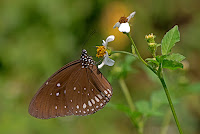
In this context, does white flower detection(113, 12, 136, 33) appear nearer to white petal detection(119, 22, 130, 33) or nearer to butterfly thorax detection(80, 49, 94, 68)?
white petal detection(119, 22, 130, 33)

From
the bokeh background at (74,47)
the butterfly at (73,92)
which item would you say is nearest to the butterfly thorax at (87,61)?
the butterfly at (73,92)

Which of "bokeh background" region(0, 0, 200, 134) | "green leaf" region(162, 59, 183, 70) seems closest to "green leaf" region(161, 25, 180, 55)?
"green leaf" region(162, 59, 183, 70)

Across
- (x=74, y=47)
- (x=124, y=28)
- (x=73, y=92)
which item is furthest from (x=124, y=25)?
(x=74, y=47)

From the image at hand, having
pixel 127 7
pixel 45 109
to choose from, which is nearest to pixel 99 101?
pixel 45 109

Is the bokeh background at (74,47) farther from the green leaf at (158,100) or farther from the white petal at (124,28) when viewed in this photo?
the white petal at (124,28)

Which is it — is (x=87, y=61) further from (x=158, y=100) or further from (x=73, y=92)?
(x=158, y=100)

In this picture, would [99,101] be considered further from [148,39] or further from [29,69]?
[29,69]
